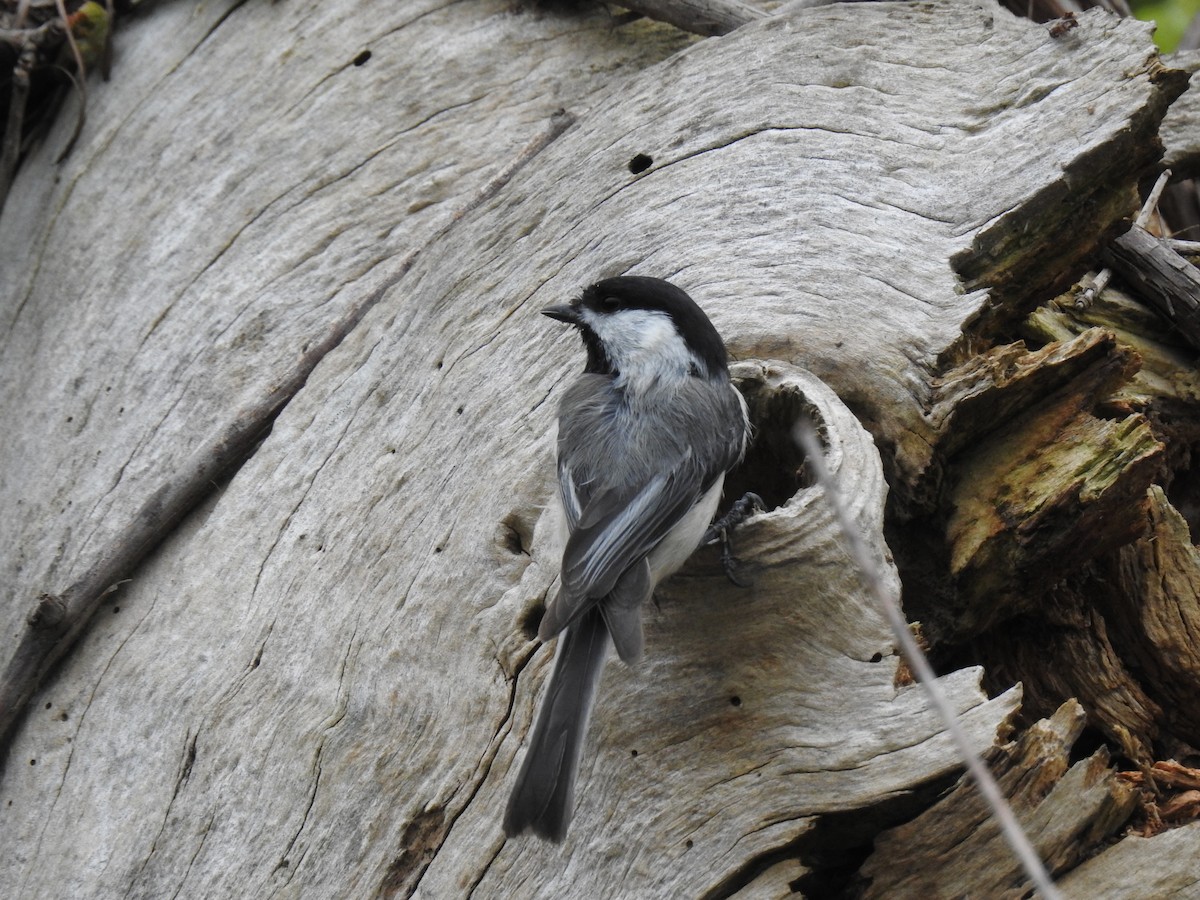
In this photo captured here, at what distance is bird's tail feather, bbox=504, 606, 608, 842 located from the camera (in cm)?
233

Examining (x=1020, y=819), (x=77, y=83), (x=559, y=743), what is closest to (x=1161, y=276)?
(x=1020, y=819)

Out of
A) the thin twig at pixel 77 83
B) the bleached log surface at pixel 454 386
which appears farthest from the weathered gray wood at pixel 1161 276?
the thin twig at pixel 77 83

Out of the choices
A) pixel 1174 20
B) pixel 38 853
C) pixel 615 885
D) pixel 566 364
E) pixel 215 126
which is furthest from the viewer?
pixel 1174 20

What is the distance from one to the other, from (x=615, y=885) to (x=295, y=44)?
11.1 ft

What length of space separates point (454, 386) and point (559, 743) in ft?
4.50

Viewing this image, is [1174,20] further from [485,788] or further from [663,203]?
[485,788]

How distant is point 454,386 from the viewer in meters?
3.45

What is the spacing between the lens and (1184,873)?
7.69 ft

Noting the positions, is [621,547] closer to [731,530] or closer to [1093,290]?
[731,530]

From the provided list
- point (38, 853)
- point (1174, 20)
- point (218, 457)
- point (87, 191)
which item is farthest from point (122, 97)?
point (1174, 20)

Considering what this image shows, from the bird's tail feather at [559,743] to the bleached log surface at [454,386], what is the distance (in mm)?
219

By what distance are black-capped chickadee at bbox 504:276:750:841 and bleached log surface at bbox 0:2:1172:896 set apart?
20 centimetres

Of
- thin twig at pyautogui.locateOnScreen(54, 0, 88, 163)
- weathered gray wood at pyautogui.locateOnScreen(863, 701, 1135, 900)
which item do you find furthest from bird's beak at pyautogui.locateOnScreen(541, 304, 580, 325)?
thin twig at pyautogui.locateOnScreen(54, 0, 88, 163)

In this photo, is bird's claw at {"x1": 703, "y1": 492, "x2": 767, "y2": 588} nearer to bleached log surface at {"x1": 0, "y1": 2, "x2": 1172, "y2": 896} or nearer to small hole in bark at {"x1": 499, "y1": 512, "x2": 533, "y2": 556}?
bleached log surface at {"x1": 0, "y1": 2, "x2": 1172, "y2": 896}
